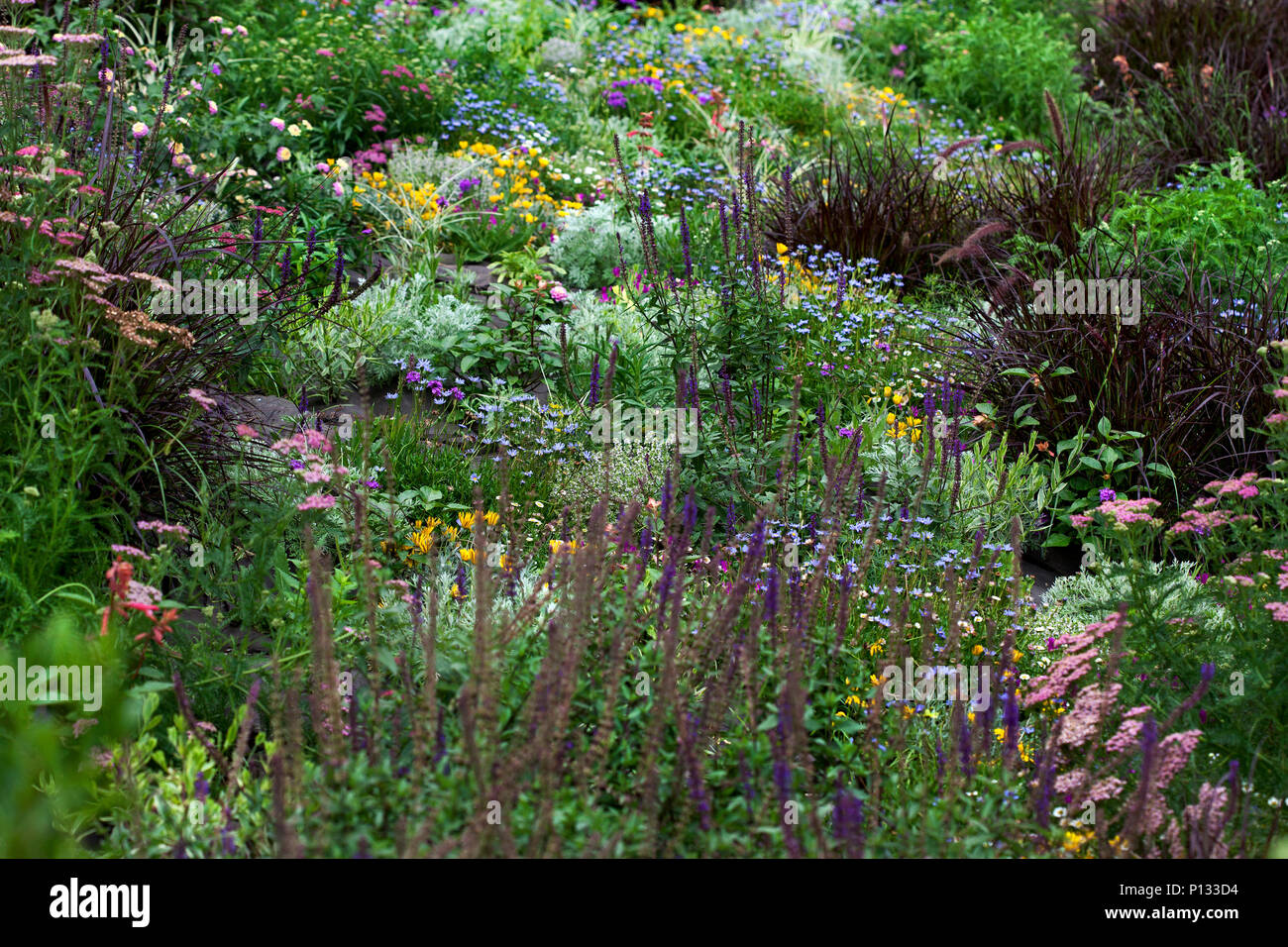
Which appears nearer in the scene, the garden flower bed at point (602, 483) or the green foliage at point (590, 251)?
the garden flower bed at point (602, 483)

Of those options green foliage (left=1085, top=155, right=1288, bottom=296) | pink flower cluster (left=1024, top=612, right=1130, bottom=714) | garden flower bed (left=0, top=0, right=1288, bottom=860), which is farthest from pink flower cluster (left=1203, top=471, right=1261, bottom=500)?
green foliage (left=1085, top=155, right=1288, bottom=296)

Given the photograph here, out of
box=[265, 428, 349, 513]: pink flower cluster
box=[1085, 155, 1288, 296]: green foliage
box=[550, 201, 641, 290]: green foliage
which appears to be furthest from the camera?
box=[550, 201, 641, 290]: green foliage

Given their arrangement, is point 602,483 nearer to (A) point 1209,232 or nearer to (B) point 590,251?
(B) point 590,251

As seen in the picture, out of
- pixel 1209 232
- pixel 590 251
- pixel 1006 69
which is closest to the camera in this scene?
pixel 1209 232

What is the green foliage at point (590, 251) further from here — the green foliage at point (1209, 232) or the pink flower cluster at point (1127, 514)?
the pink flower cluster at point (1127, 514)

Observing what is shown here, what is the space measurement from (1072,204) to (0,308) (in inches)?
216

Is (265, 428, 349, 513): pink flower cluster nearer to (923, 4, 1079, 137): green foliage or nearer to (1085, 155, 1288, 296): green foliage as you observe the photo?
(1085, 155, 1288, 296): green foliage

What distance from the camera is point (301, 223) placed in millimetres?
6539

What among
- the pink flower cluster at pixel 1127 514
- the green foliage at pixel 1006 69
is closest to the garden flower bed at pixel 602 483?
the pink flower cluster at pixel 1127 514

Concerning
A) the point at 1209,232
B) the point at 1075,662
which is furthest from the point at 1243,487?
the point at 1209,232

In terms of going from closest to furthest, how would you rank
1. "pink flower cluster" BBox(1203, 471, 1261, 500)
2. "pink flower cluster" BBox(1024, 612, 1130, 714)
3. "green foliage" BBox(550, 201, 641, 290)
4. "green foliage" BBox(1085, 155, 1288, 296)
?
"pink flower cluster" BBox(1024, 612, 1130, 714) → "pink flower cluster" BBox(1203, 471, 1261, 500) → "green foliage" BBox(1085, 155, 1288, 296) → "green foliage" BBox(550, 201, 641, 290)

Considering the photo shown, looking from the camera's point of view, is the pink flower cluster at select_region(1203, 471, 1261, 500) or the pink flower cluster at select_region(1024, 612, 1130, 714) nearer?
the pink flower cluster at select_region(1024, 612, 1130, 714)

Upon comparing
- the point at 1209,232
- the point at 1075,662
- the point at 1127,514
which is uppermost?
the point at 1209,232

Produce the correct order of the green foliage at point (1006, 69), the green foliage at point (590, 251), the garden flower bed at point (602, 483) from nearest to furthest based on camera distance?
the garden flower bed at point (602, 483)
the green foliage at point (590, 251)
the green foliage at point (1006, 69)
